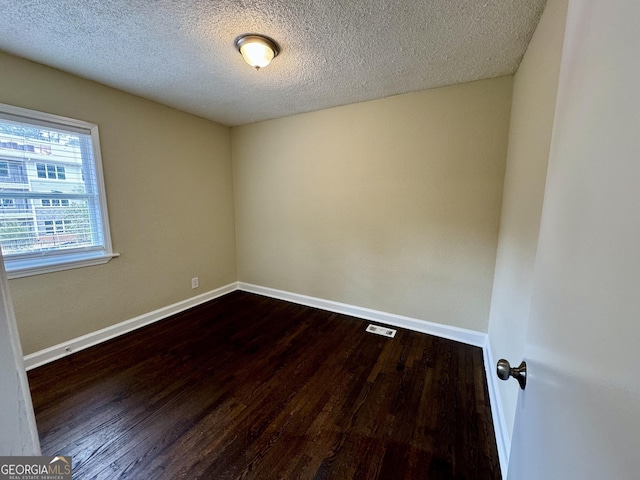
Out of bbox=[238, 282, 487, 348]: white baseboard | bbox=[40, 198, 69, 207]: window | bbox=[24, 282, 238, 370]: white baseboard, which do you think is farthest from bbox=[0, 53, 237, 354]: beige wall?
bbox=[238, 282, 487, 348]: white baseboard

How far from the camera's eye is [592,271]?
424 mm

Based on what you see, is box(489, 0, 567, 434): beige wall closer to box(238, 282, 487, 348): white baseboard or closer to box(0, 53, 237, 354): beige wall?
box(238, 282, 487, 348): white baseboard

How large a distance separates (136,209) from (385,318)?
2895 millimetres

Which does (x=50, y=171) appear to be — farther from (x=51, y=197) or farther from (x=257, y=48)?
(x=257, y=48)

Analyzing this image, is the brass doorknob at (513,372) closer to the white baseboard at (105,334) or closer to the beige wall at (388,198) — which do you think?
the beige wall at (388,198)

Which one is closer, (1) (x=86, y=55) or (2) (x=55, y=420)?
(2) (x=55, y=420)

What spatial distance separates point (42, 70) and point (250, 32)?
1.75 m

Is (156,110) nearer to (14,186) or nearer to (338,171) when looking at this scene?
(14,186)

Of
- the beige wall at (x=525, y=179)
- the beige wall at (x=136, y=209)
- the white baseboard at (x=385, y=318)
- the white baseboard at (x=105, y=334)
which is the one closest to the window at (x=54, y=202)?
the beige wall at (x=136, y=209)

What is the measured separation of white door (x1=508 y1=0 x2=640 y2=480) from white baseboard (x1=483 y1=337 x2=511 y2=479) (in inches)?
34.0

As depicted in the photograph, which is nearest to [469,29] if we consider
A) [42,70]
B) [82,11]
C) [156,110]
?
[82,11]

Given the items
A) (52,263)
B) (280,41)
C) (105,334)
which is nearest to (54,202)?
(52,263)

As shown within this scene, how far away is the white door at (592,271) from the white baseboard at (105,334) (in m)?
2.81

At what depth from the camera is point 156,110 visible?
106 inches
